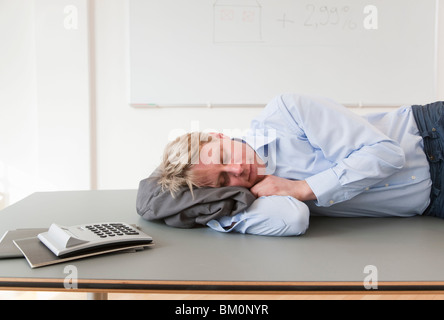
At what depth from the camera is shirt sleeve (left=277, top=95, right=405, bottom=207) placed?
1.13m

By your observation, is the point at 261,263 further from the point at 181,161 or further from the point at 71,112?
the point at 71,112

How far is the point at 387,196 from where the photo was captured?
126 centimetres

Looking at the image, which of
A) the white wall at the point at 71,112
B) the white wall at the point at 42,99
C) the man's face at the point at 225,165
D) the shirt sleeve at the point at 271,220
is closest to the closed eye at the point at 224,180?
the man's face at the point at 225,165

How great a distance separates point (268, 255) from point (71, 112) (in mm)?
2246

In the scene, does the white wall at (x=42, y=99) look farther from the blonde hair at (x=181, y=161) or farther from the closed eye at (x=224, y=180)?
the closed eye at (x=224, y=180)

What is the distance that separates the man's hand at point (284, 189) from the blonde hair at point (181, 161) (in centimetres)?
22

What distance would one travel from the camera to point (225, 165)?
1.14 m

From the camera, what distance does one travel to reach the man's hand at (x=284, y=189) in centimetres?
116

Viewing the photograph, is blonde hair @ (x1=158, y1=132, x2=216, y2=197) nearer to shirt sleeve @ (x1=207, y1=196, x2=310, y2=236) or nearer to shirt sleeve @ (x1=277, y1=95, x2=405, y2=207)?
shirt sleeve @ (x1=207, y1=196, x2=310, y2=236)

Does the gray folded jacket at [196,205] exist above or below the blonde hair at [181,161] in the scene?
below

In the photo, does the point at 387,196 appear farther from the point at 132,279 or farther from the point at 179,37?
the point at 179,37
